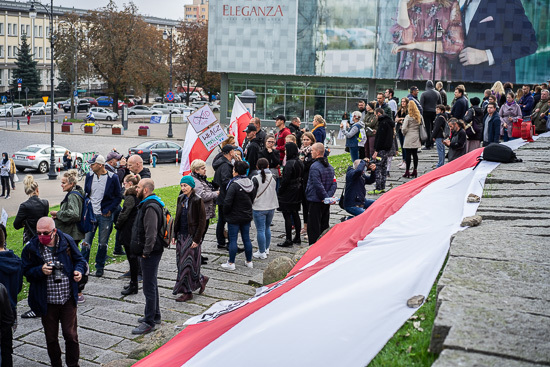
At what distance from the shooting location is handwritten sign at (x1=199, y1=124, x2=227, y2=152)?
13656 millimetres

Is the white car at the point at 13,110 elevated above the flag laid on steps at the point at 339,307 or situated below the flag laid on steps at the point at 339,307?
above

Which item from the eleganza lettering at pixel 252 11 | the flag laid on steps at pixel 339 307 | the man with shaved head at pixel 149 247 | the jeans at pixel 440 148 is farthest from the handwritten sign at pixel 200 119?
the eleganza lettering at pixel 252 11

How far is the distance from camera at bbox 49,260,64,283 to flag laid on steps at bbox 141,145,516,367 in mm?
1539

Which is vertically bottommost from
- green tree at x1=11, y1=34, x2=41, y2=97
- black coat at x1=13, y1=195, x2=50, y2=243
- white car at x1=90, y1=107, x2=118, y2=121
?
black coat at x1=13, y1=195, x2=50, y2=243

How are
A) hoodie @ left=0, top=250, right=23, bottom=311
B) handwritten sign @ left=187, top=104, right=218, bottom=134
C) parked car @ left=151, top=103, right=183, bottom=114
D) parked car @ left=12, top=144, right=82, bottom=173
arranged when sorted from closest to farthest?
hoodie @ left=0, top=250, right=23, bottom=311
handwritten sign @ left=187, top=104, right=218, bottom=134
parked car @ left=12, top=144, right=82, bottom=173
parked car @ left=151, top=103, right=183, bottom=114

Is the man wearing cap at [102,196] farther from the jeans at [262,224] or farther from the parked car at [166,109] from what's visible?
the parked car at [166,109]

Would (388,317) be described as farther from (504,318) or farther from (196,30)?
(196,30)

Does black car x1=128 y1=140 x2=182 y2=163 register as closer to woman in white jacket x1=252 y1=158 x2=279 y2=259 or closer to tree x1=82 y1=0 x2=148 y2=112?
woman in white jacket x1=252 y1=158 x2=279 y2=259

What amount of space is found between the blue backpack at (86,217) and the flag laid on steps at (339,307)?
3.75 metres

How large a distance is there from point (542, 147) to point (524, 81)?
40305 millimetres

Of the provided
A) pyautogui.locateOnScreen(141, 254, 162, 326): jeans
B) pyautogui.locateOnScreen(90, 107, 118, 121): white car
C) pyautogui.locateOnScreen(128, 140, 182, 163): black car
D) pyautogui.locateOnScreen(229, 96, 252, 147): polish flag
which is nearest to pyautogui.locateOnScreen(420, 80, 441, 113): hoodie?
pyautogui.locateOnScreen(229, 96, 252, 147): polish flag

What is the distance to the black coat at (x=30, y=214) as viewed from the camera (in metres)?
9.34

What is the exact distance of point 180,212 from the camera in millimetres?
9266

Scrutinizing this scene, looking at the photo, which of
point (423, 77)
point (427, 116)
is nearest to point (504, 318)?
point (427, 116)
